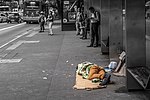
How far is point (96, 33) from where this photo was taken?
1639 centimetres

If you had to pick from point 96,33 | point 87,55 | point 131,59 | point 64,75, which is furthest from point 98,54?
point 131,59

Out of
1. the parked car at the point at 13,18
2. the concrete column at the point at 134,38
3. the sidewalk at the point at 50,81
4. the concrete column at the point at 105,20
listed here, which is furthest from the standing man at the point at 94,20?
the parked car at the point at 13,18

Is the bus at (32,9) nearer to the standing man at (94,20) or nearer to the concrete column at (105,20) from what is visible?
the standing man at (94,20)

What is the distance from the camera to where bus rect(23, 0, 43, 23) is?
49344 mm

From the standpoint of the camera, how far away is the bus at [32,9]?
1943 inches

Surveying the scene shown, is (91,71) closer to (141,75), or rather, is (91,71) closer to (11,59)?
(141,75)

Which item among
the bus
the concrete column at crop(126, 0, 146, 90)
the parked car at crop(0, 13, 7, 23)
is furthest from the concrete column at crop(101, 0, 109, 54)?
the parked car at crop(0, 13, 7, 23)

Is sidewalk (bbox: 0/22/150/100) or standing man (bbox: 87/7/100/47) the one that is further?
standing man (bbox: 87/7/100/47)

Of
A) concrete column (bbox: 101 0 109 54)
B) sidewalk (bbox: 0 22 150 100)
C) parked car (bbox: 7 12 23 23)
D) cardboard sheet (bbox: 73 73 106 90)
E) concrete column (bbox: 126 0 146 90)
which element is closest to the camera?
sidewalk (bbox: 0 22 150 100)

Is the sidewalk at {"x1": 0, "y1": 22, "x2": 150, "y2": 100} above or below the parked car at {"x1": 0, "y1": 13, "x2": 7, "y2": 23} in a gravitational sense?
below

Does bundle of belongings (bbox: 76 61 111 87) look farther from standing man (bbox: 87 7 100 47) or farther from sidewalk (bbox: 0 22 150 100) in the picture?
standing man (bbox: 87 7 100 47)

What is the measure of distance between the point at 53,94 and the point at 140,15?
255 cm

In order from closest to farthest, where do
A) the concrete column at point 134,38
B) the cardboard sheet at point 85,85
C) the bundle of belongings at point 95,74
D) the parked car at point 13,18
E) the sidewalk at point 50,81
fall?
the sidewalk at point 50,81, the concrete column at point 134,38, the cardboard sheet at point 85,85, the bundle of belongings at point 95,74, the parked car at point 13,18

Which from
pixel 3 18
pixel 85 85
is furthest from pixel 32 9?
pixel 85 85
